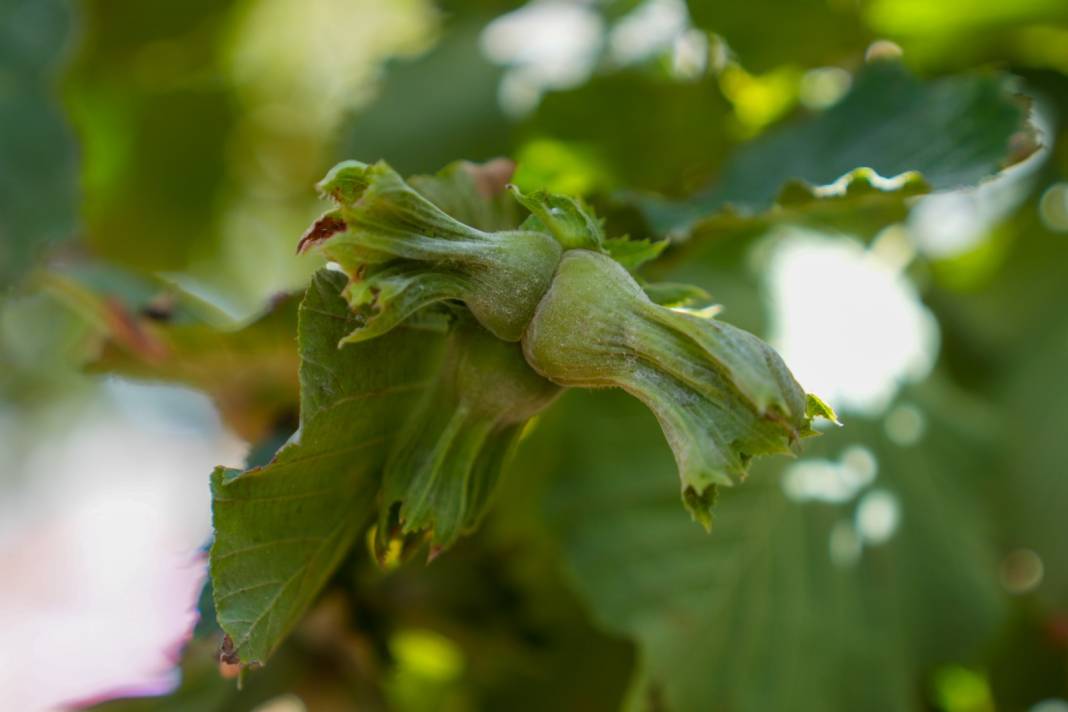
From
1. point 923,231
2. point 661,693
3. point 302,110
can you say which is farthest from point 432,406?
point 302,110

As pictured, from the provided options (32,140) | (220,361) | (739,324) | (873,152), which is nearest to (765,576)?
(739,324)

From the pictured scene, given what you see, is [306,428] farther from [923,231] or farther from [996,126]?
[923,231]

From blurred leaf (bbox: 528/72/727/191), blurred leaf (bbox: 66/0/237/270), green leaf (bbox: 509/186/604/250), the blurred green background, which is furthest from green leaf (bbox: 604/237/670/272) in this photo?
blurred leaf (bbox: 66/0/237/270)

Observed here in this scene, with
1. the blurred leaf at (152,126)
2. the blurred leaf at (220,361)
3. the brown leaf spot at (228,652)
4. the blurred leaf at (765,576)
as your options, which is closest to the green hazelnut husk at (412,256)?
the brown leaf spot at (228,652)

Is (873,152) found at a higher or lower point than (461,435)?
lower

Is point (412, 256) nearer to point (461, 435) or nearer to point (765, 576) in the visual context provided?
point (461, 435)

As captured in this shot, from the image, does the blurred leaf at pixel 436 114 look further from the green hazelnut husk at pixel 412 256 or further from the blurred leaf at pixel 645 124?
the green hazelnut husk at pixel 412 256
